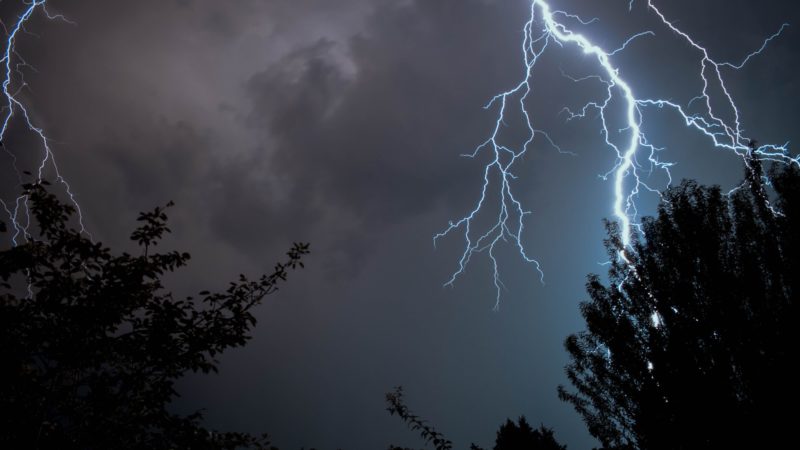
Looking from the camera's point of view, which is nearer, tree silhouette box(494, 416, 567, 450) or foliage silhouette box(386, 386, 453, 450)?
foliage silhouette box(386, 386, 453, 450)

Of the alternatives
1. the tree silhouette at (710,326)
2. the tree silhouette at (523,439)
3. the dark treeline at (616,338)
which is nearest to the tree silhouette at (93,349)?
the dark treeline at (616,338)

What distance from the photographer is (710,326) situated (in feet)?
17.5

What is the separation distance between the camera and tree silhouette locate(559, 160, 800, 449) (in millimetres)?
4859

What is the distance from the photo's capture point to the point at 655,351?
19.0ft

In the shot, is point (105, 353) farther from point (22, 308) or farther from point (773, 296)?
point (773, 296)

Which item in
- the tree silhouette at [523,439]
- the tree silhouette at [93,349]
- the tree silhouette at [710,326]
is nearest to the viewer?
the tree silhouette at [93,349]

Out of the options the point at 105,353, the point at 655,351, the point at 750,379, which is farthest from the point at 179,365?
the point at 750,379

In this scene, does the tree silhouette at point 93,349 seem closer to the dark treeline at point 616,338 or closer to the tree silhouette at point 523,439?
the dark treeline at point 616,338

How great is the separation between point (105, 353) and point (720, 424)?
7.54 metres

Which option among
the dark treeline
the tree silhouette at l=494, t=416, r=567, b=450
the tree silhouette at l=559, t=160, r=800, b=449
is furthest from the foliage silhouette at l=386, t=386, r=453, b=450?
the tree silhouette at l=494, t=416, r=567, b=450

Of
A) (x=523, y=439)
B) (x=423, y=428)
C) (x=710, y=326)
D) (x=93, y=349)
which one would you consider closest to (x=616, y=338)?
→ (x=710, y=326)

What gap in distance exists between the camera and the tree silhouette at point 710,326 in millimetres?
4859

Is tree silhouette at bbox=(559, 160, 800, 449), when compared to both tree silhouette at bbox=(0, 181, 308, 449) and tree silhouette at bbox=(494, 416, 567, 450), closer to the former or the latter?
tree silhouette at bbox=(0, 181, 308, 449)

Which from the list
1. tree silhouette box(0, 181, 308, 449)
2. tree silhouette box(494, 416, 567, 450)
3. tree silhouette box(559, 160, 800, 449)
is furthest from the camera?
tree silhouette box(494, 416, 567, 450)
